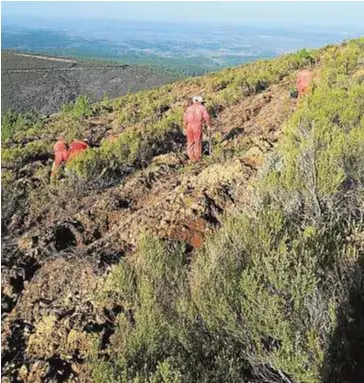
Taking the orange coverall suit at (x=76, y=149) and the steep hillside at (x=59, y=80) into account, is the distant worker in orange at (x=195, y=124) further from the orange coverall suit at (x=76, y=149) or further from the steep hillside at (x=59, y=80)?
the steep hillside at (x=59, y=80)

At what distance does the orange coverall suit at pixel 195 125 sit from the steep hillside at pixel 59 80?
4254 cm

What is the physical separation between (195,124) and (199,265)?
595cm

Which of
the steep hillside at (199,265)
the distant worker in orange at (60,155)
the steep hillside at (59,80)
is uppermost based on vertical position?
the steep hillside at (199,265)

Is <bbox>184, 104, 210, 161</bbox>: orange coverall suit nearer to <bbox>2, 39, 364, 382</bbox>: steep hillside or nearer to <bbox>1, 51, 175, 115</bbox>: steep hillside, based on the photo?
<bbox>2, 39, 364, 382</bbox>: steep hillside

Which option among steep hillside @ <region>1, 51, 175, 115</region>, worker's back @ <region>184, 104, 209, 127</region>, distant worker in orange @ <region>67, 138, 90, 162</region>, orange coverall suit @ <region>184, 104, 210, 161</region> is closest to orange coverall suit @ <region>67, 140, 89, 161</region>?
distant worker in orange @ <region>67, 138, 90, 162</region>

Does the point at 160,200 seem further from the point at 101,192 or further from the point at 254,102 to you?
the point at 254,102

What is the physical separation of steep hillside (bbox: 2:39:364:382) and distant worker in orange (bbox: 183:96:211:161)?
262 mm

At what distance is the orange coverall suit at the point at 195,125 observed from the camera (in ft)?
37.0

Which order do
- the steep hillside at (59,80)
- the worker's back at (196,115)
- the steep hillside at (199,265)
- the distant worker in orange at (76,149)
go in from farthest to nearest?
the steep hillside at (59,80), the distant worker in orange at (76,149), the worker's back at (196,115), the steep hillside at (199,265)

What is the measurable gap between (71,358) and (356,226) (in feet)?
10.3

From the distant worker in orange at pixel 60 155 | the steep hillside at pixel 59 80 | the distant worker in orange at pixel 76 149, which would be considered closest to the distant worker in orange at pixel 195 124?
the distant worker in orange at pixel 76 149

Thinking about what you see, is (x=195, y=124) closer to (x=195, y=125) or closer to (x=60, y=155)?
(x=195, y=125)

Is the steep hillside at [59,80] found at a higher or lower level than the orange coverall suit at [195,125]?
lower

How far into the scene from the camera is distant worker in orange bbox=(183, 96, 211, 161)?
11281 millimetres
